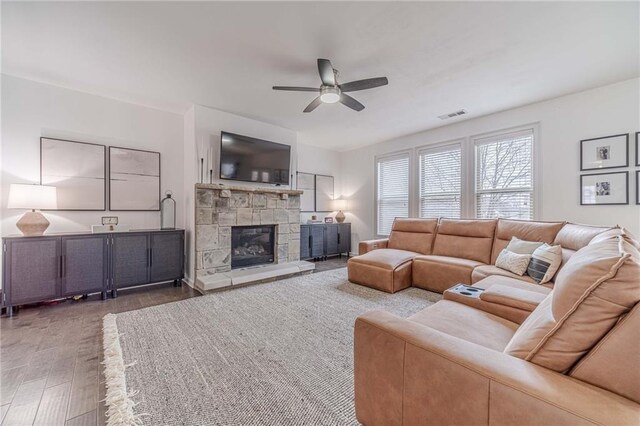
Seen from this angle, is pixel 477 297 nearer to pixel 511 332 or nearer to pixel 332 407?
pixel 511 332

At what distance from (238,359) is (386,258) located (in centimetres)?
224

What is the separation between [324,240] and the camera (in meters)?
5.55

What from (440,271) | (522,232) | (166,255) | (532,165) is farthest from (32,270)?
(532,165)

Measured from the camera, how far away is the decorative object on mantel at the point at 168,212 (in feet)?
12.7

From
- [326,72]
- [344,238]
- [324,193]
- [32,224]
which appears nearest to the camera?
[326,72]

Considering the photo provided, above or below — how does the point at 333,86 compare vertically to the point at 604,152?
above

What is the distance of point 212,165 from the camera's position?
3.91 m

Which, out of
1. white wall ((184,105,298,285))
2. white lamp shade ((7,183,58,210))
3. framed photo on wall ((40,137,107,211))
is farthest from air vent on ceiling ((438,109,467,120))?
white lamp shade ((7,183,58,210))

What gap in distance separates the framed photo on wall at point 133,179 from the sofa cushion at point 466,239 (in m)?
4.24

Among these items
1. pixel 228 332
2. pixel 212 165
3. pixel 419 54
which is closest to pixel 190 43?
pixel 212 165

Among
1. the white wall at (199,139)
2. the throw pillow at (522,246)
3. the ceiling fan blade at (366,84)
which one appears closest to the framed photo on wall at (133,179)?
the white wall at (199,139)

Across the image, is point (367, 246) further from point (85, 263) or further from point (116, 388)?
point (85, 263)

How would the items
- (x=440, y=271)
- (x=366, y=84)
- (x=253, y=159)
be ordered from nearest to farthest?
(x=366, y=84) → (x=440, y=271) → (x=253, y=159)

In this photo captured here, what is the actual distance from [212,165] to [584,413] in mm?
4170
